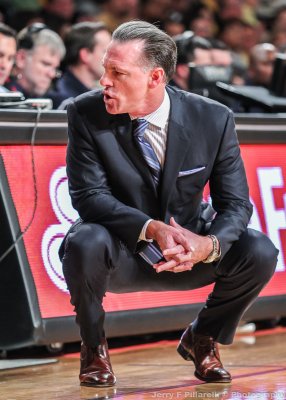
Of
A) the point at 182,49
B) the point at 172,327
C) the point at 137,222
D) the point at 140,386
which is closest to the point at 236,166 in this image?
the point at 137,222

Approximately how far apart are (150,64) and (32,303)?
4.22ft

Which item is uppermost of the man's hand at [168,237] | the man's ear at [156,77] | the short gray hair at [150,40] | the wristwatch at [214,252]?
the short gray hair at [150,40]

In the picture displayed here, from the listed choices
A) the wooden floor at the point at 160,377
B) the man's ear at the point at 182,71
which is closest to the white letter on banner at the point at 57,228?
the wooden floor at the point at 160,377

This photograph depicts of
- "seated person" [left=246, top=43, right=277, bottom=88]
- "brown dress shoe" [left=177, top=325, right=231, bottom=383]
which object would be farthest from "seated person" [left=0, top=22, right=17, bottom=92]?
"seated person" [left=246, top=43, right=277, bottom=88]

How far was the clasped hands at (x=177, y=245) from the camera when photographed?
356cm

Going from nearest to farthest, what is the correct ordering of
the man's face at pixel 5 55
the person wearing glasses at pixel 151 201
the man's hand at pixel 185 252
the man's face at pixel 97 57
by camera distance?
the man's hand at pixel 185 252 < the person wearing glasses at pixel 151 201 < the man's face at pixel 5 55 < the man's face at pixel 97 57

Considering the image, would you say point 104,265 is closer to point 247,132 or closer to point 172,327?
point 172,327

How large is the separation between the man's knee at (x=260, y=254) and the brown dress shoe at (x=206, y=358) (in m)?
0.35

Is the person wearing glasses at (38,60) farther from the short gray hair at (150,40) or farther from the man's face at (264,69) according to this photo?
the short gray hair at (150,40)

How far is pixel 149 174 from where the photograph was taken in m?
3.80

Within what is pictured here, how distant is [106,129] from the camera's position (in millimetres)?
3816

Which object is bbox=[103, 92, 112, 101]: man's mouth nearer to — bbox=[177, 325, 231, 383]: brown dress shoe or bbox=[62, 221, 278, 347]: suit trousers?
bbox=[62, 221, 278, 347]: suit trousers

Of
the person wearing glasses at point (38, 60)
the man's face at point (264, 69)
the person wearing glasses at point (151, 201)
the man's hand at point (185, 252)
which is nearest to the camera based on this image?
the man's hand at point (185, 252)

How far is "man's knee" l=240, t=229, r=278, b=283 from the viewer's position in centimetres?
379
